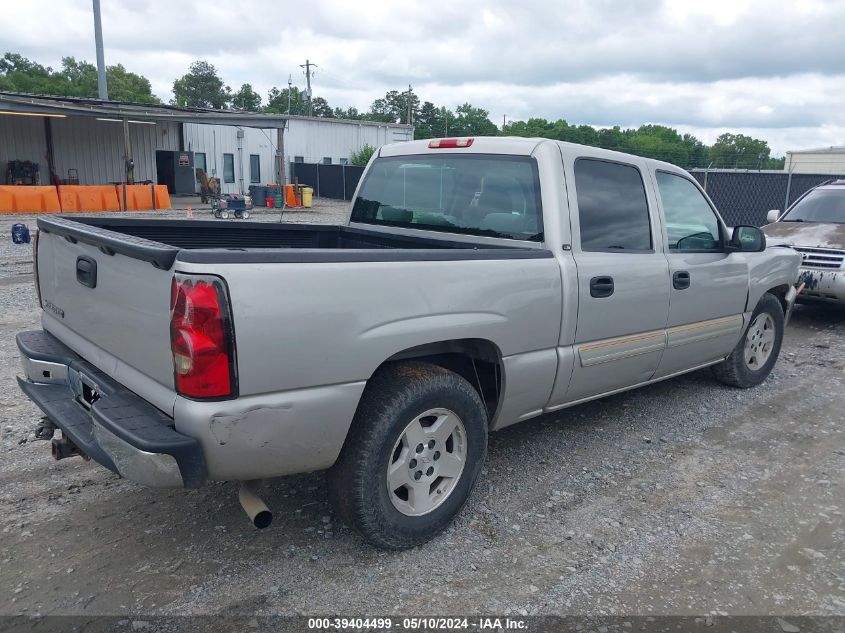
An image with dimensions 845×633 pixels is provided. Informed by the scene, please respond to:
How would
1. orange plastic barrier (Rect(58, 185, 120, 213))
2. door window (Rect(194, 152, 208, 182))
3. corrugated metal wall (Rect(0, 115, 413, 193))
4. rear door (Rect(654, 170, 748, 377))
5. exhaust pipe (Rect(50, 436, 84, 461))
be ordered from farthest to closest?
1. door window (Rect(194, 152, 208, 182))
2. corrugated metal wall (Rect(0, 115, 413, 193))
3. orange plastic barrier (Rect(58, 185, 120, 213))
4. rear door (Rect(654, 170, 748, 377))
5. exhaust pipe (Rect(50, 436, 84, 461))

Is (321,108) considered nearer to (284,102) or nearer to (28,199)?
(284,102)

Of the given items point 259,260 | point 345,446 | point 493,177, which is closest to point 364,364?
point 345,446

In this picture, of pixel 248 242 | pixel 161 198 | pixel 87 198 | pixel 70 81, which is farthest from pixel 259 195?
pixel 70 81

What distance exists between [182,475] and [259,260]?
2.82 feet

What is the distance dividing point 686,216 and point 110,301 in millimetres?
3866

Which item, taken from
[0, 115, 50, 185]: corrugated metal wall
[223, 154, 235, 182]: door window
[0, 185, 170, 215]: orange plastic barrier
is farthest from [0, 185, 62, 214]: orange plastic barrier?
[223, 154, 235, 182]: door window

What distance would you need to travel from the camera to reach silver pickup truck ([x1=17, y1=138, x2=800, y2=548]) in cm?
255

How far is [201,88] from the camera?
316 ft

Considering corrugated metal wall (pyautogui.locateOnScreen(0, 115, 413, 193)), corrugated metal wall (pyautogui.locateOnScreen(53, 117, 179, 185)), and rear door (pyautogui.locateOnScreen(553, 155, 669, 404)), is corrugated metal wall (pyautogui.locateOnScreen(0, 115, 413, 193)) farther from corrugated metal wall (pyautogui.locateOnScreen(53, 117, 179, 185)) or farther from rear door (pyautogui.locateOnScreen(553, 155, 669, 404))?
rear door (pyautogui.locateOnScreen(553, 155, 669, 404))

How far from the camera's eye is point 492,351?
11.6 ft

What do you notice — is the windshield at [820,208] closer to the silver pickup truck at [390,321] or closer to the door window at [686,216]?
the silver pickup truck at [390,321]

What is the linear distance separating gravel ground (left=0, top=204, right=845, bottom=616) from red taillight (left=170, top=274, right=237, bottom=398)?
3.38 ft

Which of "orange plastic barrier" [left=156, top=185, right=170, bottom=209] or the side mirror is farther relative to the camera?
"orange plastic barrier" [left=156, top=185, right=170, bottom=209]

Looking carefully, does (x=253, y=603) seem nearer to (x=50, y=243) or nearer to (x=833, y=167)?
(x=50, y=243)
